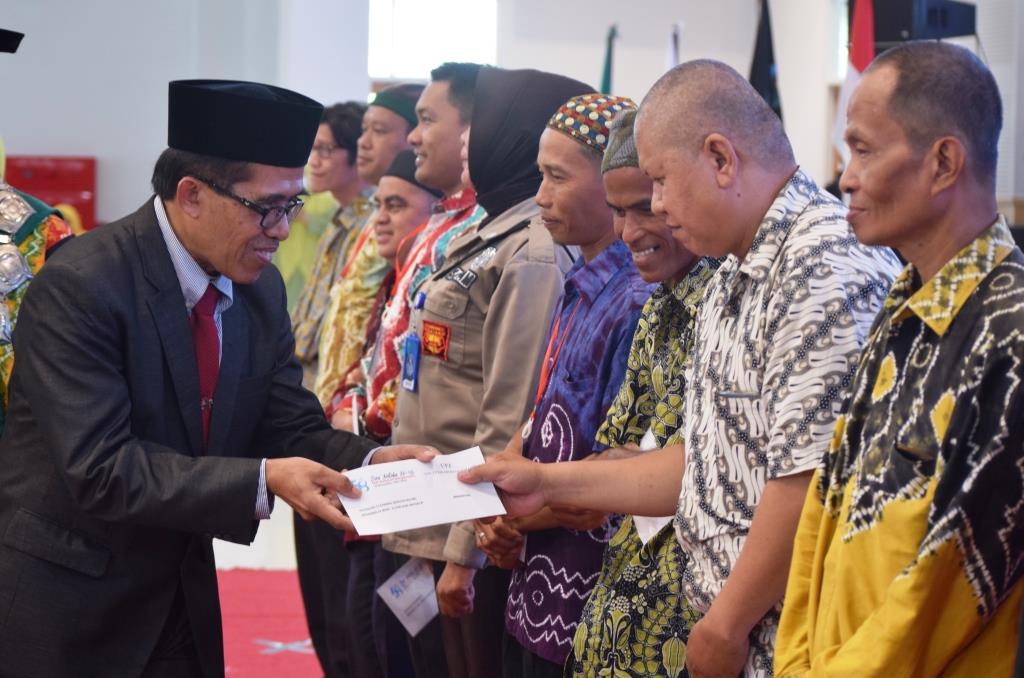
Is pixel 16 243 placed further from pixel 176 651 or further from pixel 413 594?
pixel 413 594

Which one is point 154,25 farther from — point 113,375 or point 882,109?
point 882,109

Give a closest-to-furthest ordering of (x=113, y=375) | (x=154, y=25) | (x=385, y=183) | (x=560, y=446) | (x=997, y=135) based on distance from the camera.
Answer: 1. (x=997, y=135)
2. (x=113, y=375)
3. (x=560, y=446)
4. (x=385, y=183)
5. (x=154, y=25)

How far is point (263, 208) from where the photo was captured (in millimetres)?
2457

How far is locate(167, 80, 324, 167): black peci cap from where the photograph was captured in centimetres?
242

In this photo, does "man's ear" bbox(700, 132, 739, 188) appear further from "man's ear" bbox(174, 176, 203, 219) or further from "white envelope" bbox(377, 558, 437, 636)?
"white envelope" bbox(377, 558, 437, 636)

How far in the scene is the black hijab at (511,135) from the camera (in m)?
3.11

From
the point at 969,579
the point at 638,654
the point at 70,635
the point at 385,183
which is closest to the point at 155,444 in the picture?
the point at 70,635

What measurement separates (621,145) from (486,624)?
1.13 metres

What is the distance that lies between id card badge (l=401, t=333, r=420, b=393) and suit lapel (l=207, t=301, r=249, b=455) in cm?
66

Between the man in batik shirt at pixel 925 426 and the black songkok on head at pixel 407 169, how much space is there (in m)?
2.56

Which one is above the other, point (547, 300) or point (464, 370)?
point (547, 300)

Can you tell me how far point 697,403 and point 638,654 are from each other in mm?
428

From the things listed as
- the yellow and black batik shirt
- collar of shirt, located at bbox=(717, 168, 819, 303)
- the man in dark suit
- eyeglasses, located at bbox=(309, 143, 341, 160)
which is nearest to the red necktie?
the man in dark suit

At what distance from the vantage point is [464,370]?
3031 millimetres
